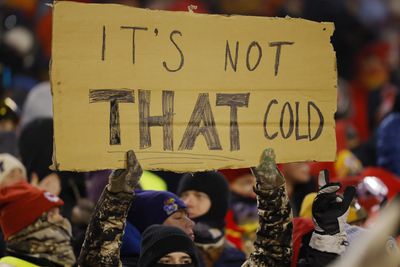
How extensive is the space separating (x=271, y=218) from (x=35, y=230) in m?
1.56

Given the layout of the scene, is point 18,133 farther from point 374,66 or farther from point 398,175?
point 374,66

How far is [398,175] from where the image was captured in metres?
8.94

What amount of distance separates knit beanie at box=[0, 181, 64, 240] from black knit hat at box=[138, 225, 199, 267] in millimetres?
795

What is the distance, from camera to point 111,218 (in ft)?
14.7

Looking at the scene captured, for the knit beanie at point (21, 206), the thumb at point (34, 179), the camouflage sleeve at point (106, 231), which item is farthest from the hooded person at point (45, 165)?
the camouflage sleeve at point (106, 231)

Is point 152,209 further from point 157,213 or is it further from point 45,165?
point 45,165

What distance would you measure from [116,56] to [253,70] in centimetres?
62

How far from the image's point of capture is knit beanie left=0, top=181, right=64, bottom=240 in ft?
18.7

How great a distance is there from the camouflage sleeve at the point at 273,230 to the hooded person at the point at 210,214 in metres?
1.46

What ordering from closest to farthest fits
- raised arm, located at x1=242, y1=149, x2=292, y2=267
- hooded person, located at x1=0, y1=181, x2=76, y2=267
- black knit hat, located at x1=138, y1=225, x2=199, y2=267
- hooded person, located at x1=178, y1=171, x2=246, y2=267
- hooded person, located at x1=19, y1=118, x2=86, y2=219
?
1. raised arm, located at x1=242, y1=149, x2=292, y2=267
2. black knit hat, located at x1=138, y1=225, x2=199, y2=267
3. hooded person, located at x1=0, y1=181, x2=76, y2=267
4. hooded person, located at x1=178, y1=171, x2=246, y2=267
5. hooded person, located at x1=19, y1=118, x2=86, y2=219

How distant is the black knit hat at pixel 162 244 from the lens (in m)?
4.99

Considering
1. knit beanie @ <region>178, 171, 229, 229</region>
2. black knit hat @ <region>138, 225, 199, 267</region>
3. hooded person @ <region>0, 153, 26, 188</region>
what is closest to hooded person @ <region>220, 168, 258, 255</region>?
knit beanie @ <region>178, 171, 229, 229</region>

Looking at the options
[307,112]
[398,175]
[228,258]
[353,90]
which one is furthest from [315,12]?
[307,112]

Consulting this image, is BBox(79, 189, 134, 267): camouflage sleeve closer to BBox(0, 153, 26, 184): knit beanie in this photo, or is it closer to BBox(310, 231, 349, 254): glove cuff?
BBox(310, 231, 349, 254): glove cuff
